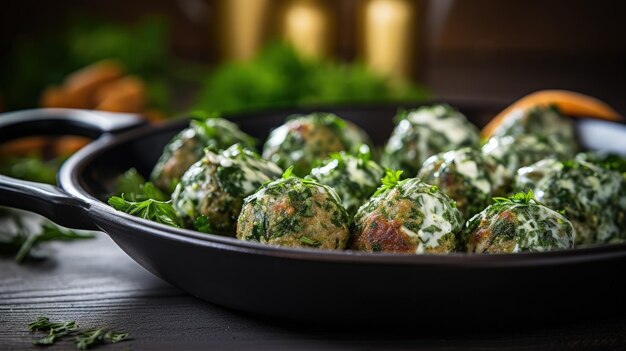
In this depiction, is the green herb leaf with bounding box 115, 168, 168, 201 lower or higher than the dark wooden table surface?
higher

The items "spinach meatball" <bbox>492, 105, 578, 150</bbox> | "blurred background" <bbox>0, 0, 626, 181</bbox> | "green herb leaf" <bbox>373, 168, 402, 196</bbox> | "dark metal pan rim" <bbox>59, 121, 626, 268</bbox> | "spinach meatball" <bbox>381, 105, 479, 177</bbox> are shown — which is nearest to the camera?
"dark metal pan rim" <bbox>59, 121, 626, 268</bbox>

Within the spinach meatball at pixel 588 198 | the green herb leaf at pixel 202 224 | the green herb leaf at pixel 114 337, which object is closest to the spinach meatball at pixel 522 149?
the spinach meatball at pixel 588 198

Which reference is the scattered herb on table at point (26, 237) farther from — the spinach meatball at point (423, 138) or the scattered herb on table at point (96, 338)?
the spinach meatball at point (423, 138)

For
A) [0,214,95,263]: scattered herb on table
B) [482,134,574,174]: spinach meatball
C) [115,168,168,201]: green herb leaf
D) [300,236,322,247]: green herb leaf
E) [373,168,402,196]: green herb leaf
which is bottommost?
[0,214,95,263]: scattered herb on table

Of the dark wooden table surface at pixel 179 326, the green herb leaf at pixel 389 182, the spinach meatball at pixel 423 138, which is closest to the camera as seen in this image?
the dark wooden table surface at pixel 179 326

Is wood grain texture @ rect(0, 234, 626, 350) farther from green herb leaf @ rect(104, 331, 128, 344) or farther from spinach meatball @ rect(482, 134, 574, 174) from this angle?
spinach meatball @ rect(482, 134, 574, 174)

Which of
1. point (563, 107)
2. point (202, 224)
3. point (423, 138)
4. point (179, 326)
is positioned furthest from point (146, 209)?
point (563, 107)

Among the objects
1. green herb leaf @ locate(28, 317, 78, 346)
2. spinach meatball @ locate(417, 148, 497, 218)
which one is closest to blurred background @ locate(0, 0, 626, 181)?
spinach meatball @ locate(417, 148, 497, 218)

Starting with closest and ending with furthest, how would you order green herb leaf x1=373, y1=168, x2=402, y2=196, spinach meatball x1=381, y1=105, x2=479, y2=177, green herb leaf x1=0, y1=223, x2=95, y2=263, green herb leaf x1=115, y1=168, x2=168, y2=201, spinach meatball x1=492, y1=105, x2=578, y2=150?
green herb leaf x1=373, y1=168, x2=402, y2=196
green herb leaf x1=115, y1=168, x2=168, y2=201
green herb leaf x1=0, y1=223, x2=95, y2=263
spinach meatball x1=381, y1=105, x2=479, y2=177
spinach meatball x1=492, y1=105, x2=578, y2=150
